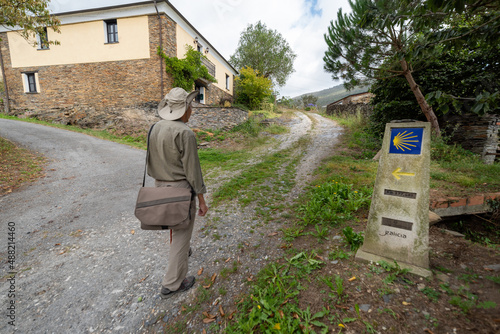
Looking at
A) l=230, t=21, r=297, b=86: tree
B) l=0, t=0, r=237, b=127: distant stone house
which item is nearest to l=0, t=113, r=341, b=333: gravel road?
l=0, t=0, r=237, b=127: distant stone house

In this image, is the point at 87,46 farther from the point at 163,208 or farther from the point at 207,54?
the point at 163,208

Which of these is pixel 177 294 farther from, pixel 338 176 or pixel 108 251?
pixel 338 176

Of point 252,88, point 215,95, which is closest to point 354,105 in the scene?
point 252,88

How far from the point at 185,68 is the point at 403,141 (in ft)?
46.7

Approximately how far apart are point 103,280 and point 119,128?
12.9 metres

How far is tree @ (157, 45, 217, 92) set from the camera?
1295 centimetres

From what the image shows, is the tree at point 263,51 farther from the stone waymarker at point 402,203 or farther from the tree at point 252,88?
the stone waymarker at point 402,203

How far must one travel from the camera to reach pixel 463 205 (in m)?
3.11

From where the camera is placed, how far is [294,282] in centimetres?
209

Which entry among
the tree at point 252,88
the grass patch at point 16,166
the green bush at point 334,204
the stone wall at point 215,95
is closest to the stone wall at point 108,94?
the stone wall at point 215,95

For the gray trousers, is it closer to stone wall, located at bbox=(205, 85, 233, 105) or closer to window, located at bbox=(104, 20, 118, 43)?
window, located at bbox=(104, 20, 118, 43)

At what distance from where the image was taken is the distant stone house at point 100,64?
12.8 meters

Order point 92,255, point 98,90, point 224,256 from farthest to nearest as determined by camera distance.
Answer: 1. point 98,90
2. point 92,255
3. point 224,256

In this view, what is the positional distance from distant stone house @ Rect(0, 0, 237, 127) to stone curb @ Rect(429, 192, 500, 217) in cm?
1409
